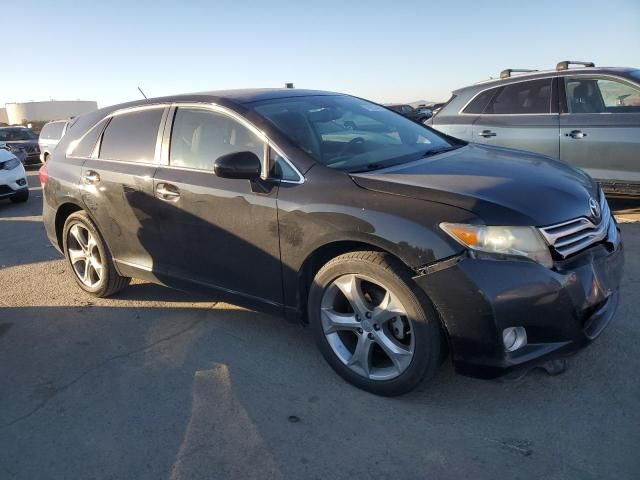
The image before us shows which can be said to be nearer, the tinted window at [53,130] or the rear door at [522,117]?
the rear door at [522,117]

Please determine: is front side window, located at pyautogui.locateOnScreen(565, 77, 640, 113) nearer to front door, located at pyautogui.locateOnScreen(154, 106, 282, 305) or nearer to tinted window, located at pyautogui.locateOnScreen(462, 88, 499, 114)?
tinted window, located at pyautogui.locateOnScreen(462, 88, 499, 114)

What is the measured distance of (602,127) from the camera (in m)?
5.97

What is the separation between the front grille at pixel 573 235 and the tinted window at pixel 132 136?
110 inches

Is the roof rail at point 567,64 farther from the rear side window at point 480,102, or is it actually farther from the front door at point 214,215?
the front door at point 214,215

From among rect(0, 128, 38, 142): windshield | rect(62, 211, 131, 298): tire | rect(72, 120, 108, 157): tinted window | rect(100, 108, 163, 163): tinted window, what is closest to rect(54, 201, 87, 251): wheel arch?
rect(62, 211, 131, 298): tire

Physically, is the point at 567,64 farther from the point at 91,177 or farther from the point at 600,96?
the point at 91,177

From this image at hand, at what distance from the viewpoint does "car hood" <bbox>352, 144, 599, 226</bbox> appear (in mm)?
2609

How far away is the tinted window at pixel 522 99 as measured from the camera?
6.33 m

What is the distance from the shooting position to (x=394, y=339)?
2.92m

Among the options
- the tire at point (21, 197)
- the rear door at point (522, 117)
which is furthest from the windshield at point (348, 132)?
the tire at point (21, 197)

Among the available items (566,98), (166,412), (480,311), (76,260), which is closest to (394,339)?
(480,311)

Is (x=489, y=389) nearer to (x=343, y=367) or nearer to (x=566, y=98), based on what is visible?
(x=343, y=367)

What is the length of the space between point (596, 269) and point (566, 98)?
13.7ft

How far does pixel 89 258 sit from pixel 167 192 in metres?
1.48
